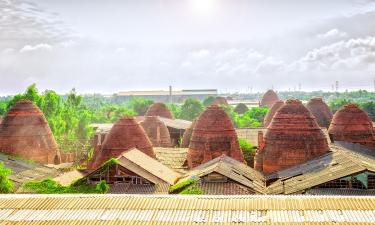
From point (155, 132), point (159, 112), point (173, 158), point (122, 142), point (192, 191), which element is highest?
point (159, 112)

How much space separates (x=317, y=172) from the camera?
29.3 metres

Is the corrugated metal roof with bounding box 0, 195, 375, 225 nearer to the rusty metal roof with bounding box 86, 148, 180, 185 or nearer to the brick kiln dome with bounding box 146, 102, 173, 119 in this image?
the rusty metal roof with bounding box 86, 148, 180, 185

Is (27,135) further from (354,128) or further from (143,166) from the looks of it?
(354,128)

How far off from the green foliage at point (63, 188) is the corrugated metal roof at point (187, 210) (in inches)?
324

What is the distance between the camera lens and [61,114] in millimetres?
58500

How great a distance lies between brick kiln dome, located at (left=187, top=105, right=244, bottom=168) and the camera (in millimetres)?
37344

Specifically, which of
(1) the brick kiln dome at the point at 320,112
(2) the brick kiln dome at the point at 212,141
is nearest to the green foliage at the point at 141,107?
(1) the brick kiln dome at the point at 320,112

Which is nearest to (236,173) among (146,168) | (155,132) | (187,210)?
(146,168)

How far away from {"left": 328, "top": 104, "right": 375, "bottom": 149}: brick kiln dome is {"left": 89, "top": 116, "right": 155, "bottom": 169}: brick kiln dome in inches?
740

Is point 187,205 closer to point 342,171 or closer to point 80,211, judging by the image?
point 80,211

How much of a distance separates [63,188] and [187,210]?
12.7 meters

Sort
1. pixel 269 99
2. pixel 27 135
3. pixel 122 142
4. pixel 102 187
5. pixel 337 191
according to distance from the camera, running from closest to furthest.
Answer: pixel 337 191, pixel 102 187, pixel 122 142, pixel 27 135, pixel 269 99

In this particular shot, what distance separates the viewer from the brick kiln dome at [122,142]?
36469 mm

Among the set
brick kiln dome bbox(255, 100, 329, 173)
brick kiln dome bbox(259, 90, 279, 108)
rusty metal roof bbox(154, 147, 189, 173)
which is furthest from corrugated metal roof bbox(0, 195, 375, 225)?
brick kiln dome bbox(259, 90, 279, 108)
